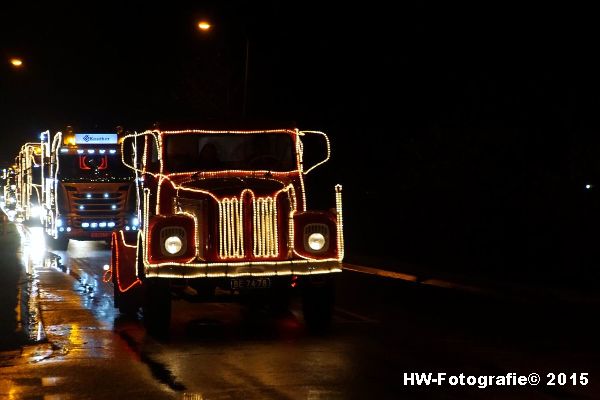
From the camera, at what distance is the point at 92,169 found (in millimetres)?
31406

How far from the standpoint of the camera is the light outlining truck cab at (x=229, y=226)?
13.2m

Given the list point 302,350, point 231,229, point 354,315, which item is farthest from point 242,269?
point 354,315

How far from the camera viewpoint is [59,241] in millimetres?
33031

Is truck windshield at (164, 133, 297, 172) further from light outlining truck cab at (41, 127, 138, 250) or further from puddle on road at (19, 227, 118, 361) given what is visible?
light outlining truck cab at (41, 127, 138, 250)

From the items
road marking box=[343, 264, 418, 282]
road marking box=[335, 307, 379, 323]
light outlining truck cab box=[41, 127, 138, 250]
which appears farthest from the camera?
light outlining truck cab box=[41, 127, 138, 250]

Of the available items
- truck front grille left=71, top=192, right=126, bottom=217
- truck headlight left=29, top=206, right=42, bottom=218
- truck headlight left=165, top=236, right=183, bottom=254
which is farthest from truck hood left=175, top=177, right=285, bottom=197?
truck headlight left=29, top=206, right=42, bottom=218

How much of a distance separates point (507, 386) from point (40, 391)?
4.23m

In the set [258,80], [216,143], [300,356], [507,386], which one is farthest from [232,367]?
[258,80]

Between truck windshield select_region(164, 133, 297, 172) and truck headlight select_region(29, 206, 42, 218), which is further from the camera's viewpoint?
truck headlight select_region(29, 206, 42, 218)

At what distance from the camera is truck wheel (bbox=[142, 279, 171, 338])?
13326mm

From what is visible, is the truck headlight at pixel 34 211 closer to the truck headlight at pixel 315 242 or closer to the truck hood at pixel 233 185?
the truck hood at pixel 233 185

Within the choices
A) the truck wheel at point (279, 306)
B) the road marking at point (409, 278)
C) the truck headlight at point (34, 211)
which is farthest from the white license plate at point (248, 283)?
the truck headlight at point (34, 211)

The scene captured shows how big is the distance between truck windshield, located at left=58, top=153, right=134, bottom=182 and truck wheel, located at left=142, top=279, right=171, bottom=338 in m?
18.1

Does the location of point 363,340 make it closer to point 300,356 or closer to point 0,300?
point 300,356
